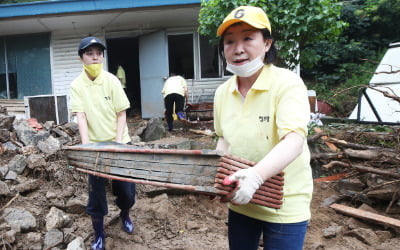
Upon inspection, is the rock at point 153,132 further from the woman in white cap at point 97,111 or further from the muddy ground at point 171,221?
the woman in white cap at point 97,111

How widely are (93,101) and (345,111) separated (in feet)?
30.9

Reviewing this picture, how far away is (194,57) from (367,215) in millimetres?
6627

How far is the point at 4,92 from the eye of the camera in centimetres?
934

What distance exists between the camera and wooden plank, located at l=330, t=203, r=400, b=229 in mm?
3352

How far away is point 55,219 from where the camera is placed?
10.4ft

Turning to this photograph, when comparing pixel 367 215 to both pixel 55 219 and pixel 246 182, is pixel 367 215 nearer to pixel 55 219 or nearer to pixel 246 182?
pixel 246 182

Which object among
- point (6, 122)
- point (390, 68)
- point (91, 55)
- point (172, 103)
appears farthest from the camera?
point (172, 103)

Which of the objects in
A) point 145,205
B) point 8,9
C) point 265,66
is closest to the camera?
point 265,66

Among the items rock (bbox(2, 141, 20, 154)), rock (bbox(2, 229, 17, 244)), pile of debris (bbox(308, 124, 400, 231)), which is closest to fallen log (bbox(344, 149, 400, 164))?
pile of debris (bbox(308, 124, 400, 231))

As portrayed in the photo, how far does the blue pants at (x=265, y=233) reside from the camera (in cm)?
144

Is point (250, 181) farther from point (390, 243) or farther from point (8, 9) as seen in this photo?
point (8, 9)

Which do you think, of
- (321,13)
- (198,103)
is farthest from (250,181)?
(198,103)

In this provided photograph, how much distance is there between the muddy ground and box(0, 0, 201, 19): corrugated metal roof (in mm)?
4653

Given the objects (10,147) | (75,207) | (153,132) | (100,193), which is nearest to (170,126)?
(153,132)
